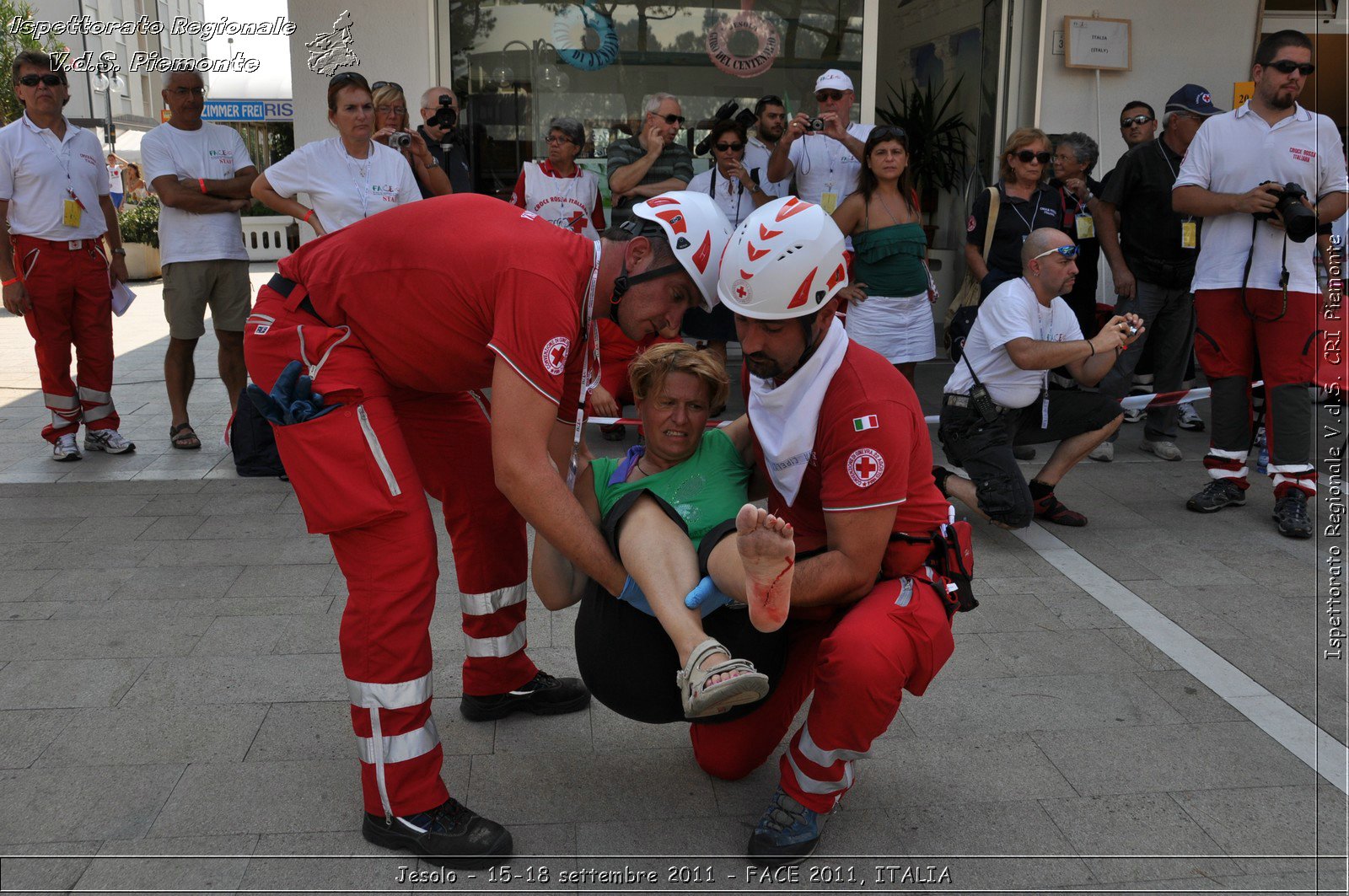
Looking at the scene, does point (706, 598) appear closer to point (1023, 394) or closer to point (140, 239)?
point (1023, 394)

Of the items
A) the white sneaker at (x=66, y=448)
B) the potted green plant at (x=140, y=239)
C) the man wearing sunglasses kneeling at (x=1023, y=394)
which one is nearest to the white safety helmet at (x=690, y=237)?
the man wearing sunglasses kneeling at (x=1023, y=394)

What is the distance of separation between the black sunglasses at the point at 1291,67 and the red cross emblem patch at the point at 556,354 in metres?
4.26

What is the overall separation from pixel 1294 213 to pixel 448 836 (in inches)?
182

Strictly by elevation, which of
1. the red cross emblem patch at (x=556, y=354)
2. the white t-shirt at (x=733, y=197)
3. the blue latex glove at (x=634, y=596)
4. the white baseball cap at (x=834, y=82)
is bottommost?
the blue latex glove at (x=634, y=596)

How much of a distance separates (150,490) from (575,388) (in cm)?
376

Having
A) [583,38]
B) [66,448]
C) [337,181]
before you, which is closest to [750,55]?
[583,38]

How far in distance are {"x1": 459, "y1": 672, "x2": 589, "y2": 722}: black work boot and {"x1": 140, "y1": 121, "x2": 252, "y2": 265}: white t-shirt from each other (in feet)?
13.5

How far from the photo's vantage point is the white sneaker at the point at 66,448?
652 cm

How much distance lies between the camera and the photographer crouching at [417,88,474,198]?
7195 millimetres

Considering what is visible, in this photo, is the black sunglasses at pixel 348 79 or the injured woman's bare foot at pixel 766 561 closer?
the injured woman's bare foot at pixel 766 561

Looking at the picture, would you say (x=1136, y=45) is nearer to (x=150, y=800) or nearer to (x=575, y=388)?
(x=575, y=388)

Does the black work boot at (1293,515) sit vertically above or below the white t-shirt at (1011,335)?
below

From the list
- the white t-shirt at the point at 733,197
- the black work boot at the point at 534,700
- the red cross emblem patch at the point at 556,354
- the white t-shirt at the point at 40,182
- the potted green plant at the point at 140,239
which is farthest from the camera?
the potted green plant at the point at 140,239

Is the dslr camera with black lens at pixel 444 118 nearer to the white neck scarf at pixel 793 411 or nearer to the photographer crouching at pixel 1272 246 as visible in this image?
the photographer crouching at pixel 1272 246
